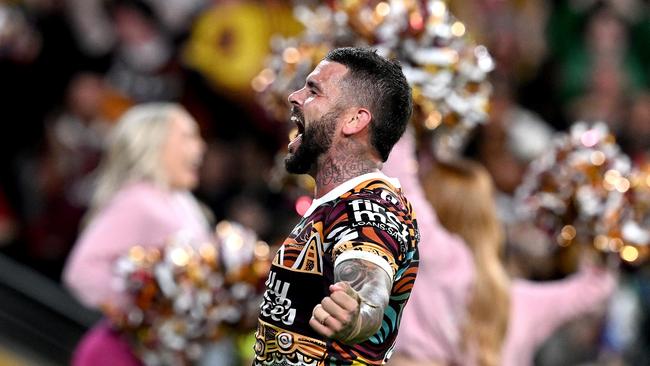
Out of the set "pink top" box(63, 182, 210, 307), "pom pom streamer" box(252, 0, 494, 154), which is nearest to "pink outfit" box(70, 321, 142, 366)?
"pink top" box(63, 182, 210, 307)

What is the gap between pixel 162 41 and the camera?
1037 cm

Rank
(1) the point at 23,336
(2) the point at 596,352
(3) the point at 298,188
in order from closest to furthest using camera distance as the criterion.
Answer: (3) the point at 298,188 < (1) the point at 23,336 < (2) the point at 596,352

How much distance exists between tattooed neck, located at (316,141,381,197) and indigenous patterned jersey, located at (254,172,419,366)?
25 millimetres

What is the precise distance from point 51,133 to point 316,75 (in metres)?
6.97

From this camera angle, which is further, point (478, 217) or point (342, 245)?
point (478, 217)

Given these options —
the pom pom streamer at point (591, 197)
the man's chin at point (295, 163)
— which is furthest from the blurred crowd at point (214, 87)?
the man's chin at point (295, 163)

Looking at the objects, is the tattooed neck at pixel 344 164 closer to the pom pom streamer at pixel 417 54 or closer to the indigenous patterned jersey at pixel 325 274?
the indigenous patterned jersey at pixel 325 274

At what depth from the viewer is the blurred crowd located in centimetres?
955

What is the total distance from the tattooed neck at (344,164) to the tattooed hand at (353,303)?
0.37m

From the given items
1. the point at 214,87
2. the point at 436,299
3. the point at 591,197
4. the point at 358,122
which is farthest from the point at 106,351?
the point at 214,87

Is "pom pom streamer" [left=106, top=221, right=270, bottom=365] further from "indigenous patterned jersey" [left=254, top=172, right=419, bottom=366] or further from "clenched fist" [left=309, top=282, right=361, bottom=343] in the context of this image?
"clenched fist" [left=309, top=282, right=361, bottom=343]

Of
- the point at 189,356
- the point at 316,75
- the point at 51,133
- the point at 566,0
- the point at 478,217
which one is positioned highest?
the point at 566,0

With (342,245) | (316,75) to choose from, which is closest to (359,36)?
(316,75)

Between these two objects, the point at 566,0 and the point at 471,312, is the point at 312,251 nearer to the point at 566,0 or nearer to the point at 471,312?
the point at 471,312
